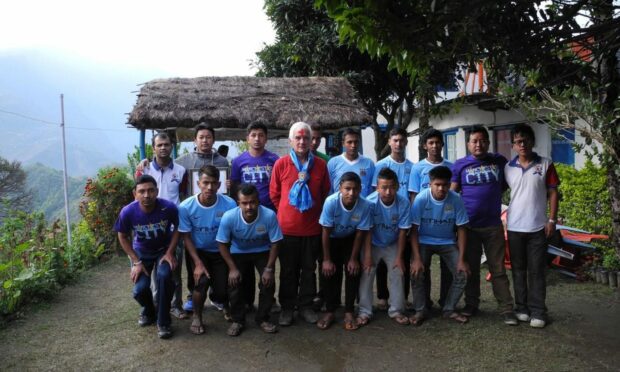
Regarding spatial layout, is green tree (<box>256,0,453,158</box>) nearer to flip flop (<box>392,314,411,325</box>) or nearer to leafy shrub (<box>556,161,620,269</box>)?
leafy shrub (<box>556,161,620,269</box>)

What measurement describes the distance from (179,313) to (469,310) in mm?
2679

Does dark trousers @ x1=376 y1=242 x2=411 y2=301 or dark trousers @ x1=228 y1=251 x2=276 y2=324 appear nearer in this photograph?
dark trousers @ x1=228 y1=251 x2=276 y2=324

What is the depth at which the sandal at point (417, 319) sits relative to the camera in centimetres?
422

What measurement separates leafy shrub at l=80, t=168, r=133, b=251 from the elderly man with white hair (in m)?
4.84

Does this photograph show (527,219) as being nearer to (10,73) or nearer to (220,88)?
(220,88)

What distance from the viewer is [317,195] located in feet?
14.1

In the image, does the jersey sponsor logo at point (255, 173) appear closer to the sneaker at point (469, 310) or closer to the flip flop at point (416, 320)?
the flip flop at point (416, 320)

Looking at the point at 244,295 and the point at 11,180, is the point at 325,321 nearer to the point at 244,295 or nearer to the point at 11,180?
the point at 244,295

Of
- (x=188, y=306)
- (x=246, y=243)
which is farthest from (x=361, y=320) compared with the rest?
(x=188, y=306)

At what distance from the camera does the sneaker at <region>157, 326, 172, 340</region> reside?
158 inches

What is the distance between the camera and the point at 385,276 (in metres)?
4.70

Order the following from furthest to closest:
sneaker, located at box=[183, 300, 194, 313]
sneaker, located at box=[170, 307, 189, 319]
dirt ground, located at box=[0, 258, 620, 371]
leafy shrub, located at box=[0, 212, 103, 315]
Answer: leafy shrub, located at box=[0, 212, 103, 315]
sneaker, located at box=[183, 300, 194, 313]
sneaker, located at box=[170, 307, 189, 319]
dirt ground, located at box=[0, 258, 620, 371]

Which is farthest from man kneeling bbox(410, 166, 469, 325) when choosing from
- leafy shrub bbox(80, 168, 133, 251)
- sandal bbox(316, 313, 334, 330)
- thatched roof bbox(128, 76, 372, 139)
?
leafy shrub bbox(80, 168, 133, 251)

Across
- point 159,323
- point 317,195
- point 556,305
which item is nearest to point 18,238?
point 159,323
